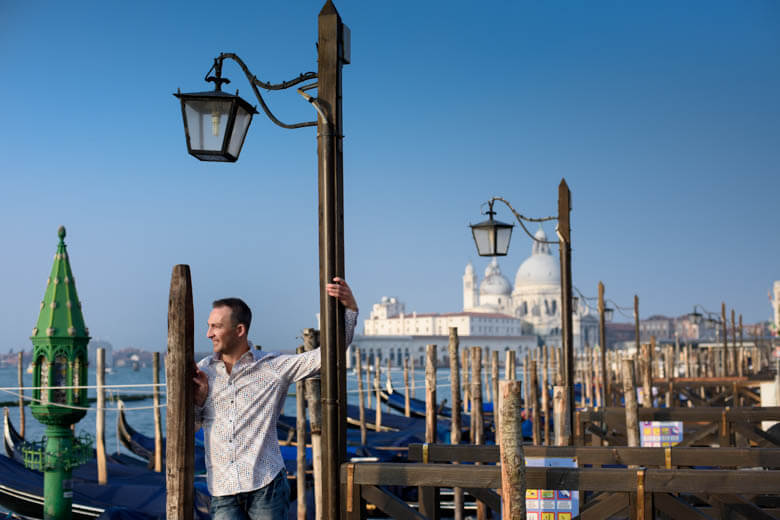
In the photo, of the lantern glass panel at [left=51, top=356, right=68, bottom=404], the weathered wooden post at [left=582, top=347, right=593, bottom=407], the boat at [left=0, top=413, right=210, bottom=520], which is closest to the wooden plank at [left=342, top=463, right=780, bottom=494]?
the boat at [left=0, top=413, right=210, bottom=520]

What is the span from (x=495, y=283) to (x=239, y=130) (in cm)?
9415

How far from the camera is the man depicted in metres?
2.26

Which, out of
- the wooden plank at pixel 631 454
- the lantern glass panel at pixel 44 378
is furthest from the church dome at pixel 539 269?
the wooden plank at pixel 631 454

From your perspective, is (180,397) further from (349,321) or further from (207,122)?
(207,122)

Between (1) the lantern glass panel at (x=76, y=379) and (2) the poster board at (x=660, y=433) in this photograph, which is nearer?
(2) the poster board at (x=660, y=433)

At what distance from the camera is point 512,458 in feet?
8.10

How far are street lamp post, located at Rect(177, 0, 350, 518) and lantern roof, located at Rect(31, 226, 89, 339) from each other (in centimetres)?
496

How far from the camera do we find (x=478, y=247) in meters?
5.29

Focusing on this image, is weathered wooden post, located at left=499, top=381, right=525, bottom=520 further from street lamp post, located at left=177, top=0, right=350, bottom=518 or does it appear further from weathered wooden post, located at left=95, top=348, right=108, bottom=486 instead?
weathered wooden post, located at left=95, top=348, right=108, bottom=486

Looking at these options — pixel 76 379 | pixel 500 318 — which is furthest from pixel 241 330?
pixel 500 318

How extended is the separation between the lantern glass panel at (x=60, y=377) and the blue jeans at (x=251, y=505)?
5.36 metres

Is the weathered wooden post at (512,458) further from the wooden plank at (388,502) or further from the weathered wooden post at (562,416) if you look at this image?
the weathered wooden post at (562,416)

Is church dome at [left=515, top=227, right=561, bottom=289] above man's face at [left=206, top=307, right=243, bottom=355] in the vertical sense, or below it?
above

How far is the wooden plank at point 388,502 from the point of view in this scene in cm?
266
